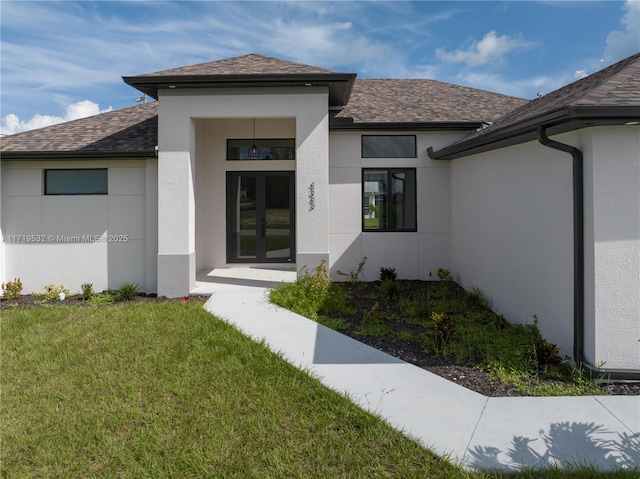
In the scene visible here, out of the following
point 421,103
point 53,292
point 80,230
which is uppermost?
point 421,103

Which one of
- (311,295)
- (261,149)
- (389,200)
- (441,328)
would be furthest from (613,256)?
(261,149)

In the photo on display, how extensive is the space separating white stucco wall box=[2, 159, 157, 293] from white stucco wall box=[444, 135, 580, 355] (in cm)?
756

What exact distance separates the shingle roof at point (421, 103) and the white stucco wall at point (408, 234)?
1.85 ft

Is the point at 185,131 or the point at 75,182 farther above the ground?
the point at 185,131

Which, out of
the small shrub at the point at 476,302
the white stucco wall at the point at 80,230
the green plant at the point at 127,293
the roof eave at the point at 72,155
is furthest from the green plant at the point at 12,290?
the small shrub at the point at 476,302

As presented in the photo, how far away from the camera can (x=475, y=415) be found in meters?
4.03

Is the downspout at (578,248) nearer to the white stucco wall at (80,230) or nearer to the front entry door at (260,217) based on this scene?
the front entry door at (260,217)

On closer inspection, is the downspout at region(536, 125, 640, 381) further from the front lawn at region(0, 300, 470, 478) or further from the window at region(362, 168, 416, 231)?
the window at region(362, 168, 416, 231)

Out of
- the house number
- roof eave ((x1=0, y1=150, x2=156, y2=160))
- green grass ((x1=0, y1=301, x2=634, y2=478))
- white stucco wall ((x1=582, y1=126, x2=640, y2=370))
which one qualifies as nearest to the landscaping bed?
white stucco wall ((x1=582, y1=126, x2=640, y2=370))

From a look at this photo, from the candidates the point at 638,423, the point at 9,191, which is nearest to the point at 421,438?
the point at 638,423

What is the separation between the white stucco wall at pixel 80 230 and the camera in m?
9.61

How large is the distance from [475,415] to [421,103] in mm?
10328

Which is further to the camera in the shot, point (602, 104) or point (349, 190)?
point (349, 190)

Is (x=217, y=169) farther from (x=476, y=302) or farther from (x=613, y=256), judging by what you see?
(x=613, y=256)
